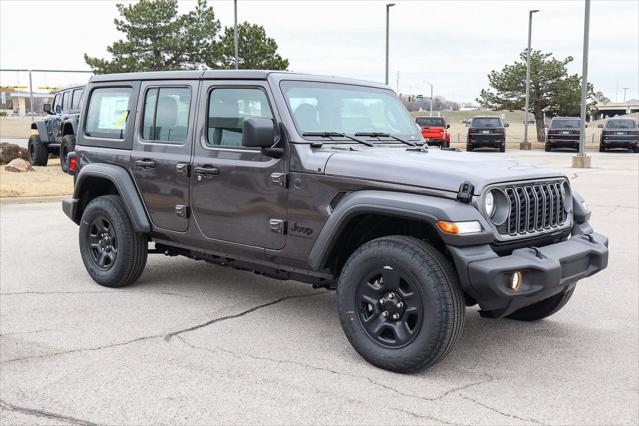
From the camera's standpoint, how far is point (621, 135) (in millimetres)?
32500

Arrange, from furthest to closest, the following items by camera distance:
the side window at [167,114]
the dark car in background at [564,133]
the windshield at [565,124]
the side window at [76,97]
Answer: the windshield at [565,124] < the dark car in background at [564,133] < the side window at [76,97] < the side window at [167,114]

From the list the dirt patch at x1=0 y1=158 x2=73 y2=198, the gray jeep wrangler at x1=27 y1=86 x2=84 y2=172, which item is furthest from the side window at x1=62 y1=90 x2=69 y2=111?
the dirt patch at x1=0 y1=158 x2=73 y2=198

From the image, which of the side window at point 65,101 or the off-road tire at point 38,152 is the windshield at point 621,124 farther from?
the off-road tire at point 38,152

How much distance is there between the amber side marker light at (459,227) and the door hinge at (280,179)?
49.6 inches

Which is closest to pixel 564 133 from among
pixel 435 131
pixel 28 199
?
pixel 435 131

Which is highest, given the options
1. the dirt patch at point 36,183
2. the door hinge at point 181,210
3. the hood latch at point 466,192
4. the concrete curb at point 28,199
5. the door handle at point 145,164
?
the door handle at point 145,164

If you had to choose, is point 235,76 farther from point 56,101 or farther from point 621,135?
point 621,135

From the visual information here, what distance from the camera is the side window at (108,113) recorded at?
20.4ft

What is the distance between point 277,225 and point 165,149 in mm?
1418

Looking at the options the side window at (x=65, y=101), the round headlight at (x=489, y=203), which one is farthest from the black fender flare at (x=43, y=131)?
the round headlight at (x=489, y=203)

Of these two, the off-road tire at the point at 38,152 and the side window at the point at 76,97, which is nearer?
the side window at the point at 76,97

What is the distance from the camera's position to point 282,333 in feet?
16.6

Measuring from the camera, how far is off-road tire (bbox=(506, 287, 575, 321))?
508 centimetres

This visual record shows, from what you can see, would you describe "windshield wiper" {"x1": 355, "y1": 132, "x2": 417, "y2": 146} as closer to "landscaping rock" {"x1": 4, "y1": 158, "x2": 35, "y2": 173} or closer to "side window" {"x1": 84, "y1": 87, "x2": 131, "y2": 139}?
"side window" {"x1": 84, "y1": 87, "x2": 131, "y2": 139}
